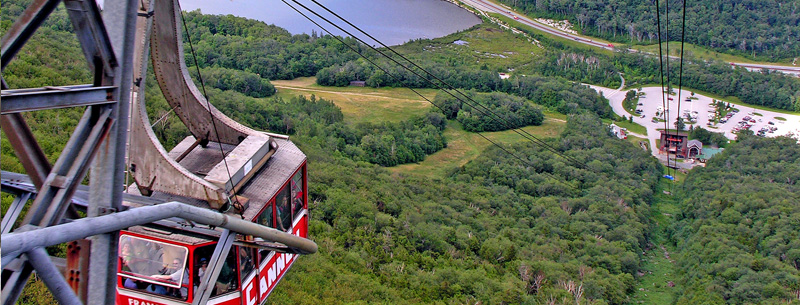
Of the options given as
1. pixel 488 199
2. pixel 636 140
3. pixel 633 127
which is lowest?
pixel 636 140

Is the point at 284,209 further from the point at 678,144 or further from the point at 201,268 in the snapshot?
the point at 678,144

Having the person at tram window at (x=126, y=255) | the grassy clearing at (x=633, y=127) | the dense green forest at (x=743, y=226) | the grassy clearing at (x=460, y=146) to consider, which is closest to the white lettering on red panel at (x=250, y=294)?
the person at tram window at (x=126, y=255)

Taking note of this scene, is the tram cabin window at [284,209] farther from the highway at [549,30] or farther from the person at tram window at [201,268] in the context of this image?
the highway at [549,30]

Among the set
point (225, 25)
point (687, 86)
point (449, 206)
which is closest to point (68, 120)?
point (449, 206)

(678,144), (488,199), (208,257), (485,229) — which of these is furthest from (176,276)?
(678,144)

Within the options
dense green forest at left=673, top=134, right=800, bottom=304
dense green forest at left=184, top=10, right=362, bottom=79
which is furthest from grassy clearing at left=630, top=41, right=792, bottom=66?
dense green forest at left=184, top=10, right=362, bottom=79

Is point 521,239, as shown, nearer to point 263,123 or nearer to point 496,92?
point 263,123

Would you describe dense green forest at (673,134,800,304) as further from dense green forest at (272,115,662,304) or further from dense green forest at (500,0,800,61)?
dense green forest at (500,0,800,61)
